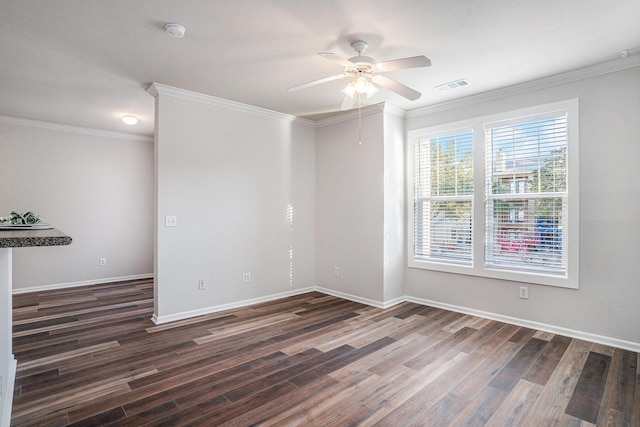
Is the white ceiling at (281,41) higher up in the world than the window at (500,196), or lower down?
higher up

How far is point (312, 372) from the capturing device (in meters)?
2.73

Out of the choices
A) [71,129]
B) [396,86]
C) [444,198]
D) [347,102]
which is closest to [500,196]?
[444,198]

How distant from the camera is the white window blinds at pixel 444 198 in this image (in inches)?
168

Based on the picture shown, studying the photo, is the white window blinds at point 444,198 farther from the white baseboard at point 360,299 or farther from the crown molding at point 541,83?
the white baseboard at point 360,299

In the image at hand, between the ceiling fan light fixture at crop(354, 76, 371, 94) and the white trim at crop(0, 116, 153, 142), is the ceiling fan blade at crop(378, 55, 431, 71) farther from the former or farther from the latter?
the white trim at crop(0, 116, 153, 142)

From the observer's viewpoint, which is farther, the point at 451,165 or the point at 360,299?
the point at 360,299

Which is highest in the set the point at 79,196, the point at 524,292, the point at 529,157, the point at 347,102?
the point at 347,102

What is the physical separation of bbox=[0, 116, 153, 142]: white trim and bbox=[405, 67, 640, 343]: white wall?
6.29 metres

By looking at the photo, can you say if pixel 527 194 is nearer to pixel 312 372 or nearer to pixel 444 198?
pixel 444 198

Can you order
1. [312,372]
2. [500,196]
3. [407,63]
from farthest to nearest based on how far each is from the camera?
1. [500,196]
2. [312,372]
3. [407,63]

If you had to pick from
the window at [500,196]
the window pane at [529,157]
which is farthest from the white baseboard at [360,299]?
the window pane at [529,157]

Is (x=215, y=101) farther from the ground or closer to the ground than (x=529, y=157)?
farther from the ground

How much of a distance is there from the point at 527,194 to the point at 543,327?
1.44 meters

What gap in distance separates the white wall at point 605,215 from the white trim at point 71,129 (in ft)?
20.6
